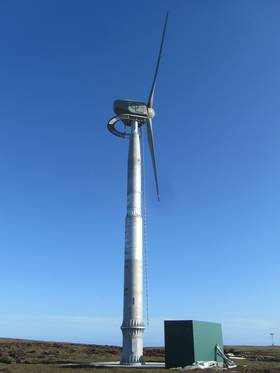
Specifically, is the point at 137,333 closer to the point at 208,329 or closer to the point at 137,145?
the point at 208,329

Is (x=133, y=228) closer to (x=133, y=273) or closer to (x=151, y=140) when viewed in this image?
(x=133, y=273)

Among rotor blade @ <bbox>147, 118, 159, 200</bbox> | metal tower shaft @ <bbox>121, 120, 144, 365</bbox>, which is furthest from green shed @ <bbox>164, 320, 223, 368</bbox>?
rotor blade @ <bbox>147, 118, 159, 200</bbox>

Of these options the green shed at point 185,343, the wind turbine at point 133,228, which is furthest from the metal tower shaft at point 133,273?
the green shed at point 185,343

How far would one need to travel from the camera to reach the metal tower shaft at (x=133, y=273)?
57344 mm

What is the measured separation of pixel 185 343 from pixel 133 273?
37.5 feet

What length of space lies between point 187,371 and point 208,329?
1037 cm

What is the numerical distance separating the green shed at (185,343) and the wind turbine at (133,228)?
4823 millimetres

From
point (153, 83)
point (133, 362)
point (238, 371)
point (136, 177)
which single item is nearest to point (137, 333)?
point (133, 362)

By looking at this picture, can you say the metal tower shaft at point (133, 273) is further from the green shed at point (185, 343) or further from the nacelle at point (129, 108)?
the nacelle at point (129, 108)

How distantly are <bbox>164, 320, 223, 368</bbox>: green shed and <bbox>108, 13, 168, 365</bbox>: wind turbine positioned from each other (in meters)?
4.82

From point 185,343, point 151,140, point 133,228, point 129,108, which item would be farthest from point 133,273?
point 129,108

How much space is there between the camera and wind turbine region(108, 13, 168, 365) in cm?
5750

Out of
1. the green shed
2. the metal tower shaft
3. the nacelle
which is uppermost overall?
the nacelle

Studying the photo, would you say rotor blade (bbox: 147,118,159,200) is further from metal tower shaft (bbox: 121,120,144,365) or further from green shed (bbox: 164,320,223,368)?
green shed (bbox: 164,320,223,368)
